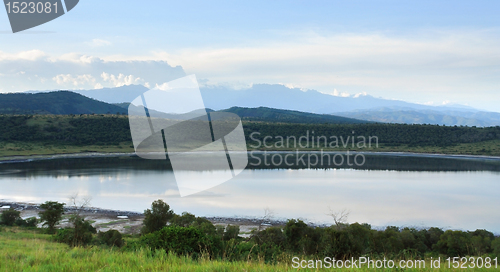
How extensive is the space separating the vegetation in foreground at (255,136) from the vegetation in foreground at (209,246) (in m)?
52.7

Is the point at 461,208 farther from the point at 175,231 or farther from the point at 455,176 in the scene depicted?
the point at 175,231

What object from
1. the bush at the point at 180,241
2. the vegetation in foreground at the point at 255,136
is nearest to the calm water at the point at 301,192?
the bush at the point at 180,241

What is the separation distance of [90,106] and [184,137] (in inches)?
4311

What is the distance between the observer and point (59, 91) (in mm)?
159750

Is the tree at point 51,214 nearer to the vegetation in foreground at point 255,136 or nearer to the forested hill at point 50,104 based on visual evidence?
the vegetation in foreground at point 255,136

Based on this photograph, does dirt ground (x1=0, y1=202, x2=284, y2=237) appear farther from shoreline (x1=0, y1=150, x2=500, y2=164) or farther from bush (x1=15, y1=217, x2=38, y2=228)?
shoreline (x1=0, y1=150, x2=500, y2=164)

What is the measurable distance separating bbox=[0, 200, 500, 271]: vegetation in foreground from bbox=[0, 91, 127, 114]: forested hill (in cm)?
12222

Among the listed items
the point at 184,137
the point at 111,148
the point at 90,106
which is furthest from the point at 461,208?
the point at 90,106

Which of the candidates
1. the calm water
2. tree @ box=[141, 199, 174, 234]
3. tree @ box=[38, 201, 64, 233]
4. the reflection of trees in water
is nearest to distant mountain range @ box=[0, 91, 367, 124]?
the reflection of trees in water

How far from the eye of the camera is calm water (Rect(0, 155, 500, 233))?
78.1ft

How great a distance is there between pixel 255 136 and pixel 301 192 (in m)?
52.1

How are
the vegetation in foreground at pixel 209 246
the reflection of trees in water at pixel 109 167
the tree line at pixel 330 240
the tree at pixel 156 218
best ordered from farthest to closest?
the reflection of trees in water at pixel 109 167 < the tree at pixel 156 218 < the tree line at pixel 330 240 < the vegetation in foreground at pixel 209 246

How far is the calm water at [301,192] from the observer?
2381 cm

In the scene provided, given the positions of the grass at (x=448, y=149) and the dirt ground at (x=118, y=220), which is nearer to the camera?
the dirt ground at (x=118, y=220)
